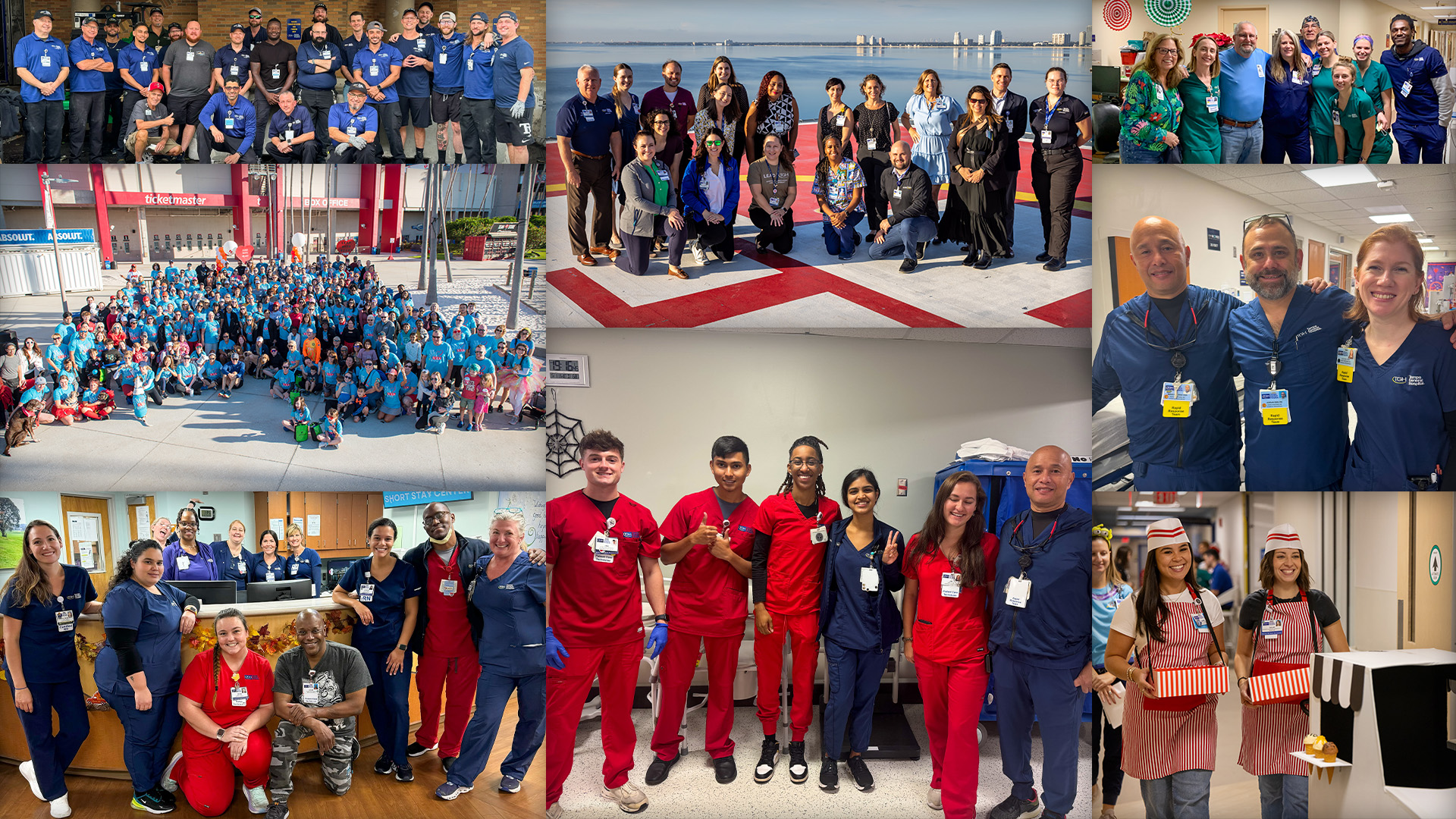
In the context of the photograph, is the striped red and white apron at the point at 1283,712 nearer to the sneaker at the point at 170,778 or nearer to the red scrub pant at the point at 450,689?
the red scrub pant at the point at 450,689

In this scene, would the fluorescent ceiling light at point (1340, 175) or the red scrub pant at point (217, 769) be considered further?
the fluorescent ceiling light at point (1340, 175)

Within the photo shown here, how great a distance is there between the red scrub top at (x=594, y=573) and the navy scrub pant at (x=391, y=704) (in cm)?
76

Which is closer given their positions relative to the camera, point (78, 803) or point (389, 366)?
point (78, 803)

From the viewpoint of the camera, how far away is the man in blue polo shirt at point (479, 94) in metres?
4.10

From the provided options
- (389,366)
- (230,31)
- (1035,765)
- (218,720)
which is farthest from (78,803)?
(1035,765)

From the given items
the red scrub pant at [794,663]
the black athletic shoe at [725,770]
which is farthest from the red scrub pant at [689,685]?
the red scrub pant at [794,663]

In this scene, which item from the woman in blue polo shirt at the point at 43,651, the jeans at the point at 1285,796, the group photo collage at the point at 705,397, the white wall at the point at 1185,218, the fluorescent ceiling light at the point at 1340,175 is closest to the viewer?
the jeans at the point at 1285,796

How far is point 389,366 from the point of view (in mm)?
4035

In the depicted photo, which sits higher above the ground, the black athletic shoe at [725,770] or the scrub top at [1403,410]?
the scrub top at [1403,410]

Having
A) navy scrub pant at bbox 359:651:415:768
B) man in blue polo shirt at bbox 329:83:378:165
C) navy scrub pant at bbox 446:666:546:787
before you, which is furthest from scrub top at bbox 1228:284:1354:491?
man in blue polo shirt at bbox 329:83:378:165

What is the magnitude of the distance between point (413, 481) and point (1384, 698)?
411 centimetres

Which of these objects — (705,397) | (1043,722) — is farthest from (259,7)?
(1043,722)

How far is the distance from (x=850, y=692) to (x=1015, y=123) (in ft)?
8.46

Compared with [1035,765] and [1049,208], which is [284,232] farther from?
[1035,765]
